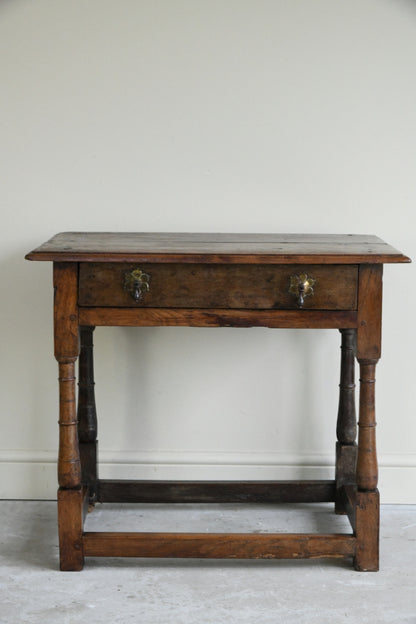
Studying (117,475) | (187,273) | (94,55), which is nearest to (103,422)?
(117,475)

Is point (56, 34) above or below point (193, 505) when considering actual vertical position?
above

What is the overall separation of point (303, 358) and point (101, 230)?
925 millimetres

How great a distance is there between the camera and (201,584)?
2.57m

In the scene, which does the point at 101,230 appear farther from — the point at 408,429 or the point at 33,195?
the point at 408,429

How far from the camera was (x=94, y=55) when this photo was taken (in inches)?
121

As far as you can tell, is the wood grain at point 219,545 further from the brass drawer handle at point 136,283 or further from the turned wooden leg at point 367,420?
the brass drawer handle at point 136,283

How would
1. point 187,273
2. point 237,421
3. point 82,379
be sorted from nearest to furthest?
1. point 187,273
2. point 82,379
3. point 237,421

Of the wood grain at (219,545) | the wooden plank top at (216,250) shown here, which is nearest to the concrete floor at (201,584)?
the wood grain at (219,545)

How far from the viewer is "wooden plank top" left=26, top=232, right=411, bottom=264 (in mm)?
2465

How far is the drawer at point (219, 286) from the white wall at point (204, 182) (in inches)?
25.5

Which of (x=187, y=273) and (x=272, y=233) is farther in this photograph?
(x=272, y=233)

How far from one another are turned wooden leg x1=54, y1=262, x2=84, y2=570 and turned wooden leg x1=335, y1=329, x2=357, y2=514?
992 millimetres

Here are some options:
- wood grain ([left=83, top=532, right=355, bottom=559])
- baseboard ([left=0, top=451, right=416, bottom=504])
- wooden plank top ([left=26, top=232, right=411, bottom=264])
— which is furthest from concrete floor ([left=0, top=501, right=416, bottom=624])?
wooden plank top ([left=26, top=232, right=411, bottom=264])

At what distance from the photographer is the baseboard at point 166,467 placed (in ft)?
10.7
